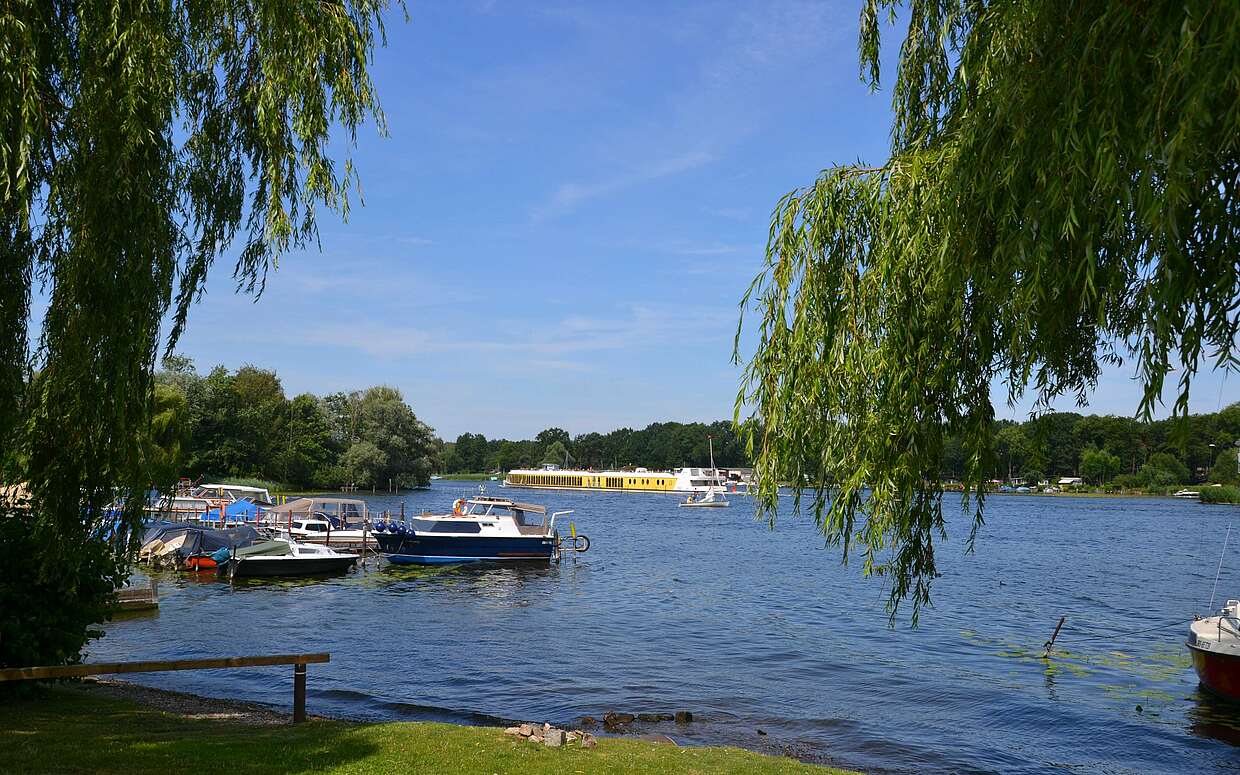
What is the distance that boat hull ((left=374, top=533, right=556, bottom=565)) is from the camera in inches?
1644

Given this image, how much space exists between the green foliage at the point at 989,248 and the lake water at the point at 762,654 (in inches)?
374

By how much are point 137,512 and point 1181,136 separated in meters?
9.37

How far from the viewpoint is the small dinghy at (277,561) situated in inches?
1393

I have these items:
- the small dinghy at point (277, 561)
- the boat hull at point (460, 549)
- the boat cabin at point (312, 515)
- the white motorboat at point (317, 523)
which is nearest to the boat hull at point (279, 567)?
the small dinghy at point (277, 561)

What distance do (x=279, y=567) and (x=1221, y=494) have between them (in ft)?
393

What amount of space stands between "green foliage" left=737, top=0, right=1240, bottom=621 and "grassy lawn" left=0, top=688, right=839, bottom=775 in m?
5.16

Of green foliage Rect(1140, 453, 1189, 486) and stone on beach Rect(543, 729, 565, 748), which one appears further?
green foliage Rect(1140, 453, 1189, 486)

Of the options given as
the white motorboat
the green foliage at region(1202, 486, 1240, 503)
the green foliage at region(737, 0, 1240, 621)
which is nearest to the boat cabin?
the white motorboat

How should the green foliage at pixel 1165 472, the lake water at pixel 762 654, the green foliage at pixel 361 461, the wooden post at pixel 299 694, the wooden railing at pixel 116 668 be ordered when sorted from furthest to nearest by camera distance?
the green foliage at pixel 1165 472 → the green foliage at pixel 361 461 → the lake water at pixel 762 654 → the wooden post at pixel 299 694 → the wooden railing at pixel 116 668

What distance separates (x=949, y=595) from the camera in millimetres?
35938

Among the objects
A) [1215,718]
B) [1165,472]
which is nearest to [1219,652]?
[1215,718]

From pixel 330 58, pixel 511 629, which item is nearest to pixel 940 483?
pixel 330 58

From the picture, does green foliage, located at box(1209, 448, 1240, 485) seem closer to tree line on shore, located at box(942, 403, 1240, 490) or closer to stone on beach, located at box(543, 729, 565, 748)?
tree line on shore, located at box(942, 403, 1240, 490)

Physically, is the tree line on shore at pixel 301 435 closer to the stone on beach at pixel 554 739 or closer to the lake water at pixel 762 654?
the lake water at pixel 762 654
